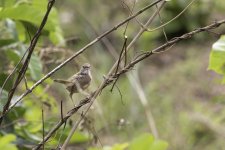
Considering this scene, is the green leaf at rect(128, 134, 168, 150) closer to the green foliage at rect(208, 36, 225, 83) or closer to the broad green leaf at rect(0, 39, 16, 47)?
the green foliage at rect(208, 36, 225, 83)

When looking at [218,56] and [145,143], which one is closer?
[145,143]

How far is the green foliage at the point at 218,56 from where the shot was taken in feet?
5.50

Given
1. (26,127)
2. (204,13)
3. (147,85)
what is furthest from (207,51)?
(26,127)

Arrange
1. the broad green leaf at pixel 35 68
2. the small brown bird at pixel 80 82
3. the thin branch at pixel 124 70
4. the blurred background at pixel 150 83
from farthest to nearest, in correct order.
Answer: the blurred background at pixel 150 83 < the broad green leaf at pixel 35 68 < the small brown bird at pixel 80 82 < the thin branch at pixel 124 70

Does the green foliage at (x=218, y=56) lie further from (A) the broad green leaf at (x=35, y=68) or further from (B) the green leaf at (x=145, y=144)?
(A) the broad green leaf at (x=35, y=68)

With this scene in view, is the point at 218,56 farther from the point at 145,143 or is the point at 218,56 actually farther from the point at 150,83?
the point at 150,83

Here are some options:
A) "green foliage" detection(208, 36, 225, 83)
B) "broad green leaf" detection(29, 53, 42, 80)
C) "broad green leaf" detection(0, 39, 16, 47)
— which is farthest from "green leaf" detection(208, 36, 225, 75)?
"broad green leaf" detection(0, 39, 16, 47)

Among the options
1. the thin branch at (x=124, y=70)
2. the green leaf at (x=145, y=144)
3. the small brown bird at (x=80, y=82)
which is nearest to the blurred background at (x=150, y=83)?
the small brown bird at (x=80, y=82)

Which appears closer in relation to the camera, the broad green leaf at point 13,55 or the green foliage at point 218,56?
the green foliage at point 218,56

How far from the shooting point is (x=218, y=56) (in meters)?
1.73

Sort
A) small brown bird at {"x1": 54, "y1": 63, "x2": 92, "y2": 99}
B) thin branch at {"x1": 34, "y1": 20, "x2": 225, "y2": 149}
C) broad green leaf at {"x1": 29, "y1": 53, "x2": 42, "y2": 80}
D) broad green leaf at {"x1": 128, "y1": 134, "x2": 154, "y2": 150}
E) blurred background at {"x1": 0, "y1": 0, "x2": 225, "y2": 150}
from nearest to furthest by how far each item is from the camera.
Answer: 1. broad green leaf at {"x1": 128, "y1": 134, "x2": 154, "y2": 150}
2. thin branch at {"x1": 34, "y1": 20, "x2": 225, "y2": 149}
3. small brown bird at {"x1": 54, "y1": 63, "x2": 92, "y2": 99}
4. broad green leaf at {"x1": 29, "y1": 53, "x2": 42, "y2": 80}
5. blurred background at {"x1": 0, "y1": 0, "x2": 225, "y2": 150}

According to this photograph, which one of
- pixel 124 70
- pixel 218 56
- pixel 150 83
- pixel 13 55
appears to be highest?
pixel 13 55

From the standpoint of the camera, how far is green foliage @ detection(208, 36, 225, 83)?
1678 mm

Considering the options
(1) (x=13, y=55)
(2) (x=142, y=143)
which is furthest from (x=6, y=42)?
(2) (x=142, y=143)
